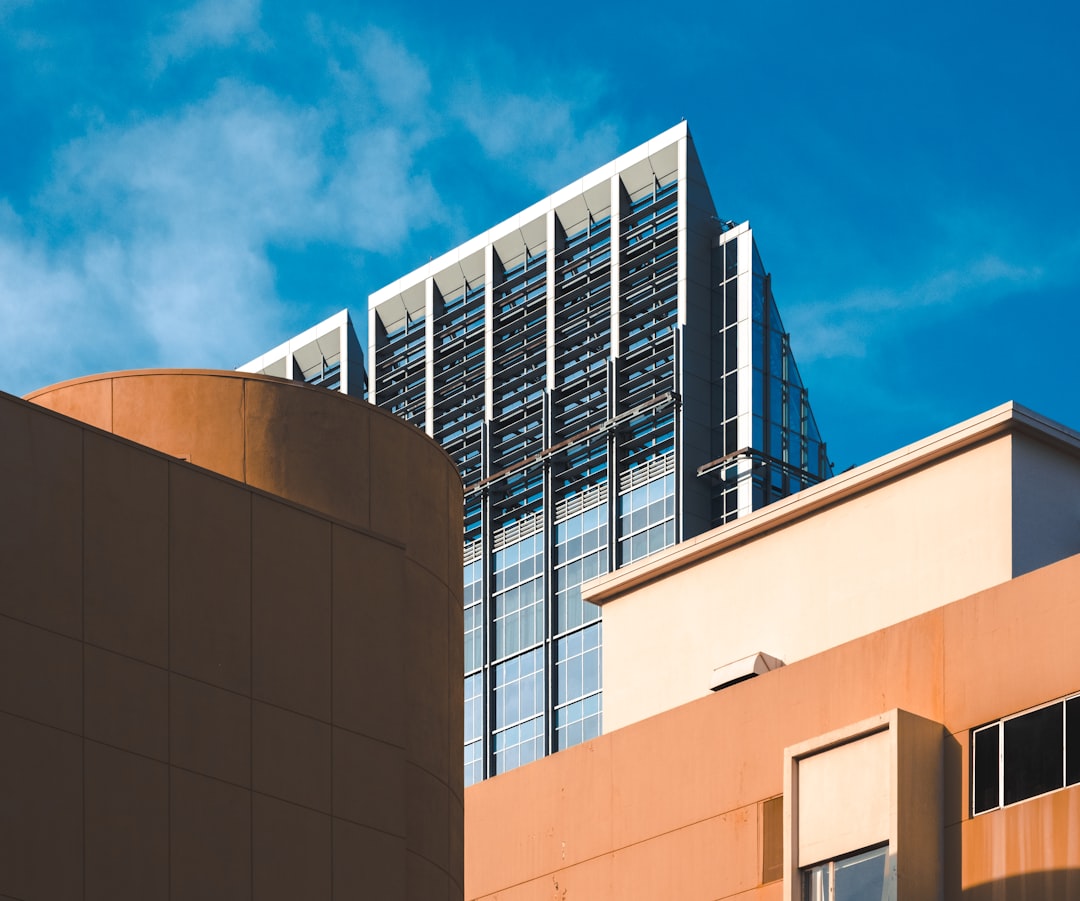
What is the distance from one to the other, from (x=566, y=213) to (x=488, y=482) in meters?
16.7

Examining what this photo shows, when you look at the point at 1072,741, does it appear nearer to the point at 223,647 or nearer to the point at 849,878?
the point at 849,878

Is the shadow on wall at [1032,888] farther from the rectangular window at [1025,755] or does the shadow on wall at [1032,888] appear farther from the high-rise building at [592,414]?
the high-rise building at [592,414]

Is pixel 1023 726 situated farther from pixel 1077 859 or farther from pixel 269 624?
pixel 269 624

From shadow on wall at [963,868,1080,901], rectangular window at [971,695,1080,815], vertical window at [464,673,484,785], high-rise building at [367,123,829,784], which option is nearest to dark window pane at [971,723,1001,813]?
rectangular window at [971,695,1080,815]

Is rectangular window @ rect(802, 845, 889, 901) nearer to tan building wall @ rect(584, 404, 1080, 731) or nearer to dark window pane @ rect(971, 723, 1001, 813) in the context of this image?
dark window pane @ rect(971, 723, 1001, 813)

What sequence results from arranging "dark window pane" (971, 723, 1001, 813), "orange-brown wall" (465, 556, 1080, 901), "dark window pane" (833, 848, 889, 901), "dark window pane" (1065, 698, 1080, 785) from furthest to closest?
"dark window pane" (833, 848, 889, 901)
"dark window pane" (971, 723, 1001, 813)
"orange-brown wall" (465, 556, 1080, 901)
"dark window pane" (1065, 698, 1080, 785)

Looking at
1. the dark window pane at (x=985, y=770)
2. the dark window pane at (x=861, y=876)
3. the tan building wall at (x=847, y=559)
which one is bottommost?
the dark window pane at (x=861, y=876)

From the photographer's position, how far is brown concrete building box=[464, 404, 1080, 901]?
33500mm

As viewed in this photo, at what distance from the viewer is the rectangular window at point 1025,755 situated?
3250 centimetres

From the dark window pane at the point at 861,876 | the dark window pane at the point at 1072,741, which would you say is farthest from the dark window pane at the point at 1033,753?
the dark window pane at the point at 861,876

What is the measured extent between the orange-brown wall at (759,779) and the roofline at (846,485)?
636cm

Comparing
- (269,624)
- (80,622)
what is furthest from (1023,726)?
(80,622)

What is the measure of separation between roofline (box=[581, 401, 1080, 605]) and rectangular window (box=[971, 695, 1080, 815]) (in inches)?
352

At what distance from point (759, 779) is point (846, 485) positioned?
29.1 feet
